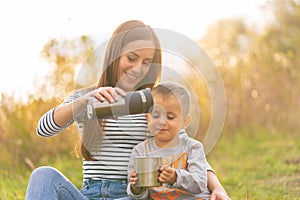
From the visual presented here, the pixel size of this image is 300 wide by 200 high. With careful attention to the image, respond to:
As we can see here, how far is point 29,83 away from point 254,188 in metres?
Answer: 2.24

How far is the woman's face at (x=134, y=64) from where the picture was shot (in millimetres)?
2871

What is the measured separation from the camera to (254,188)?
14.6 ft

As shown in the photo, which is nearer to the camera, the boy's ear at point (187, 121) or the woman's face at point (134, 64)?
the boy's ear at point (187, 121)

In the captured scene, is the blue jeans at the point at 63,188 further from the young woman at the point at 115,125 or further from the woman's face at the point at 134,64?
the woman's face at the point at 134,64

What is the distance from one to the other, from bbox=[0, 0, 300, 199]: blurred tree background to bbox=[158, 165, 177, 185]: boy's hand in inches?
64.7

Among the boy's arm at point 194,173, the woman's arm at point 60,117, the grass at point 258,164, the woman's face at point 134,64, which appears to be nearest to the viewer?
the boy's arm at point 194,173

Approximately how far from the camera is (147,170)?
243cm

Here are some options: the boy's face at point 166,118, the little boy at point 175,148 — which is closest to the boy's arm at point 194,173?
the little boy at point 175,148

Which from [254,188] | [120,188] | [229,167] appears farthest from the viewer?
[229,167]

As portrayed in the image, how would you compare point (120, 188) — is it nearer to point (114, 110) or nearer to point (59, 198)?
point (59, 198)

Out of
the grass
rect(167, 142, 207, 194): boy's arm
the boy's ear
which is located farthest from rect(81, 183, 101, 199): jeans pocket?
the grass

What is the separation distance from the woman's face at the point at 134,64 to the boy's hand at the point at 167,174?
55 cm

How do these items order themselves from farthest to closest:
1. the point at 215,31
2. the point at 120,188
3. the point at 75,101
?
the point at 215,31
the point at 120,188
the point at 75,101

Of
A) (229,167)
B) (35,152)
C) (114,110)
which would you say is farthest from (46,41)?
(114,110)
